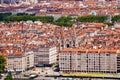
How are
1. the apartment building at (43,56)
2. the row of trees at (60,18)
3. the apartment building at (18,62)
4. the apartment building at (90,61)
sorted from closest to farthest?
the apartment building at (90,61), the apartment building at (18,62), the apartment building at (43,56), the row of trees at (60,18)

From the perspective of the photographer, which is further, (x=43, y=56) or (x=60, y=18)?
(x=60, y=18)

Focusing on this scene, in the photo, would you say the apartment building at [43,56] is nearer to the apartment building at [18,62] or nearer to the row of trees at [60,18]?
the apartment building at [18,62]

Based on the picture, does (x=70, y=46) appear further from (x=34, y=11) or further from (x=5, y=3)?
(x=5, y=3)

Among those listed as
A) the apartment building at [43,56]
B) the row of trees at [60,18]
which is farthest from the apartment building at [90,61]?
the row of trees at [60,18]

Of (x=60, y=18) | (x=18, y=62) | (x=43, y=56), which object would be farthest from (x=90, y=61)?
(x=60, y=18)

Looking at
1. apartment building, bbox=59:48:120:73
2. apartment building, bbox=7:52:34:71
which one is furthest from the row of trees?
apartment building, bbox=59:48:120:73

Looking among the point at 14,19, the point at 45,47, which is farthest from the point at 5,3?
the point at 45,47

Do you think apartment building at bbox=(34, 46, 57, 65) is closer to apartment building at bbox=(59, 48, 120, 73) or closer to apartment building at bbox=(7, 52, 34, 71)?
Answer: apartment building at bbox=(7, 52, 34, 71)

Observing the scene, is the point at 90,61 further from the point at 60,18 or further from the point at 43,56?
the point at 60,18
